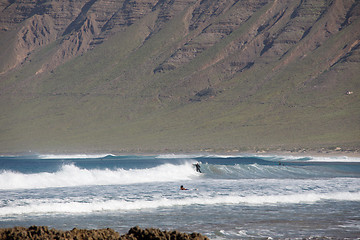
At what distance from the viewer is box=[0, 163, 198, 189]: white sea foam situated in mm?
47781

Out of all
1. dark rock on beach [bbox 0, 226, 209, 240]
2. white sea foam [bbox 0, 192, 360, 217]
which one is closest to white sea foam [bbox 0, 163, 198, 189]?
white sea foam [bbox 0, 192, 360, 217]

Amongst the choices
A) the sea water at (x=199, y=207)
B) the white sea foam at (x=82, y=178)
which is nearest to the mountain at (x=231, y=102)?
the white sea foam at (x=82, y=178)

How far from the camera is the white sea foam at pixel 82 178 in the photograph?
4778 cm

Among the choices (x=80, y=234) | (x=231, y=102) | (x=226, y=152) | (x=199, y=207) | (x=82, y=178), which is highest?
(x=231, y=102)

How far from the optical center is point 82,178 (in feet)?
174

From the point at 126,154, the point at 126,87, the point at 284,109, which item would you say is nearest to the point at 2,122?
the point at 126,87

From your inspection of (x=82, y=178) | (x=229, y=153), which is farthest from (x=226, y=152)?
(x=82, y=178)

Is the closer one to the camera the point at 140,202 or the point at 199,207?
the point at 199,207

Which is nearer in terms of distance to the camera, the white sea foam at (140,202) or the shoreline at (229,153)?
the white sea foam at (140,202)

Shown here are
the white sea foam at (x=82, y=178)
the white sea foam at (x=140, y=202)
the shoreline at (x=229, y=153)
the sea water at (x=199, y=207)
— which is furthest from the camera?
the shoreline at (x=229, y=153)

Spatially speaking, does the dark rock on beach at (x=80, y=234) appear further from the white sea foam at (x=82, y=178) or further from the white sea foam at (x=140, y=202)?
the white sea foam at (x=82, y=178)

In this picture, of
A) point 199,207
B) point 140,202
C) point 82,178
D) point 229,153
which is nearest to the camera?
point 199,207

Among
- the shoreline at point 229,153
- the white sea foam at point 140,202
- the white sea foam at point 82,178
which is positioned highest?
the shoreline at point 229,153

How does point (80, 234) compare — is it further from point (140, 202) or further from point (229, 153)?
point (229, 153)
